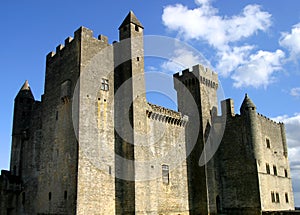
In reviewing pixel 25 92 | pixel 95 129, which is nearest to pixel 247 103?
pixel 95 129

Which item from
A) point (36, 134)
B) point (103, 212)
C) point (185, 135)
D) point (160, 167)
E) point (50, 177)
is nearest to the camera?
point (103, 212)

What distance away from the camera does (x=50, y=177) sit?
23.6 m

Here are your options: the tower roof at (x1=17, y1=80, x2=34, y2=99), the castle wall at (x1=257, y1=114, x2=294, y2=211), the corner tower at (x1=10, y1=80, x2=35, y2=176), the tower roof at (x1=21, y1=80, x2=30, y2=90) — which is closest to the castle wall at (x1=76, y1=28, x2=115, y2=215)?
the corner tower at (x1=10, y1=80, x2=35, y2=176)

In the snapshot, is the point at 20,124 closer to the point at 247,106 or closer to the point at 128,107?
the point at 128,107

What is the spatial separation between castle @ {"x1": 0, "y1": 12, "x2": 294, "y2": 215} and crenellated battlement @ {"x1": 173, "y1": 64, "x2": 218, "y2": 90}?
0.11 m

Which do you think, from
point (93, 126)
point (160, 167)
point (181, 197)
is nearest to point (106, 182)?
point (93, 126)

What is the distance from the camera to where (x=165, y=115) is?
2847cm

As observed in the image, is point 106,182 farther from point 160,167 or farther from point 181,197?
point 181,197

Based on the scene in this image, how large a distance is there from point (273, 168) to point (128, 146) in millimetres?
17312

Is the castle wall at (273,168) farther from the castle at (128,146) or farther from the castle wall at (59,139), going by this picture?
the castle wall at (59,139)

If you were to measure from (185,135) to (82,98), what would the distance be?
11835 mm

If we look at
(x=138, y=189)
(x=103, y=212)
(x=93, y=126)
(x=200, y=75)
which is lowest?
(x=103, y=212)

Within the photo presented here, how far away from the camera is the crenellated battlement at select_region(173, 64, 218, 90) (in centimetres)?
3303

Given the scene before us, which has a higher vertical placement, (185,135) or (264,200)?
(185,135)
